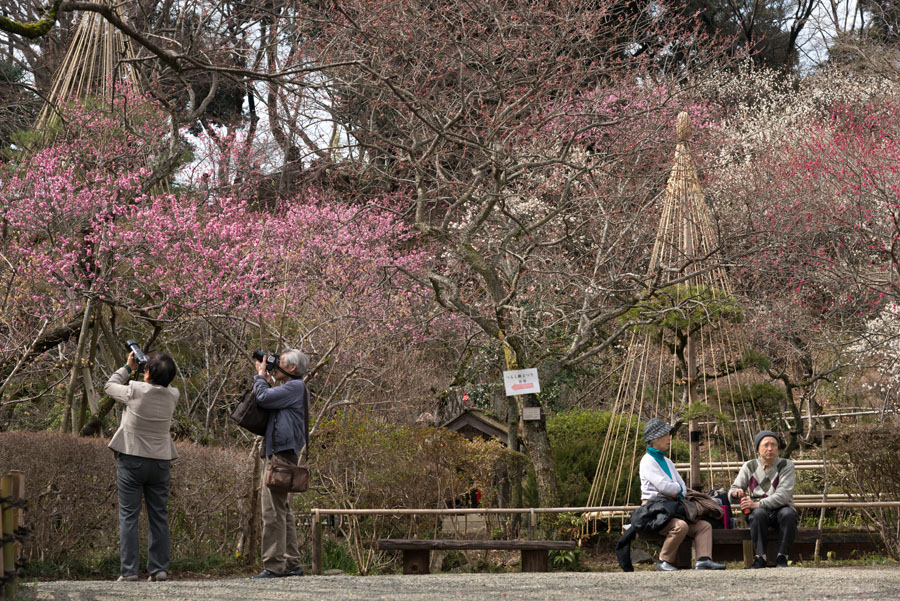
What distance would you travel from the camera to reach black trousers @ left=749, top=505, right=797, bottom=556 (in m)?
5.95

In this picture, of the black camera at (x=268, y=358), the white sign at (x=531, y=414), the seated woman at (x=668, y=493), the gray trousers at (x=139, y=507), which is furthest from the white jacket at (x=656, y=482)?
the gray trousers at (x=139, y=507)

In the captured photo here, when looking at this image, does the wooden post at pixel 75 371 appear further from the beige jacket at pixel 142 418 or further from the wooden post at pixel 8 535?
the wooden post at pixel 8 535

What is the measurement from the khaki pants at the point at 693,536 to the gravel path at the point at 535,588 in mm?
250

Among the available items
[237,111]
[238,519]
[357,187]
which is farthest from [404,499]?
[237,111]

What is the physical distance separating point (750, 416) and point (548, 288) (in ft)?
9.95

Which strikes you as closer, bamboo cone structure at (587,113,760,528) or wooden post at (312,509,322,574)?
wooden post at (312,509,322,574)

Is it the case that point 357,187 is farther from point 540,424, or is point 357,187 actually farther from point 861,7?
point 861,7

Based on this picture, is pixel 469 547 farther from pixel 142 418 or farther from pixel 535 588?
pixel 142 418

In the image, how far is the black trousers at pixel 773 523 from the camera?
5.95 metres

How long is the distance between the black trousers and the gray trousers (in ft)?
12.5

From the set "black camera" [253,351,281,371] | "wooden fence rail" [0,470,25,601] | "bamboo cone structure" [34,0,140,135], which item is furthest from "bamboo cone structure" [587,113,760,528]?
"bamboo cone structure" [34,0,140,135]

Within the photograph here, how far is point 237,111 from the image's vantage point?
20.6 m

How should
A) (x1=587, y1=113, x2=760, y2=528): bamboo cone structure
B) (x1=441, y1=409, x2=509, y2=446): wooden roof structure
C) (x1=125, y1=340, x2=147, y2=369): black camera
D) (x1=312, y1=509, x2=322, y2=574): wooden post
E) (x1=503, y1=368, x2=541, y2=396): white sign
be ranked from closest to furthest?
(x1=125, y1=340, x2=147, y2=369): black camera, (x1=312, y1=509, x2=322, y2=574): wooden post, (x1=587, y1=113, x2=760, y2=528): bamboo cone structure, (x1=503, y1=368, x2=541, y2=396): white sign, (x1=441, y1=409, x2=509, y2=446): wooden roof structure

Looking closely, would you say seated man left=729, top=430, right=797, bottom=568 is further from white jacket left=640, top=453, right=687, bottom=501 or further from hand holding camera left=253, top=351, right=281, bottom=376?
hand holding camera left=253, top=351, right=281, bottom=376
